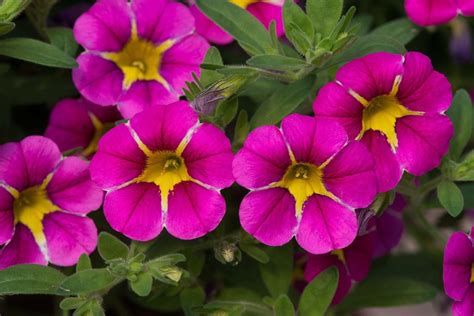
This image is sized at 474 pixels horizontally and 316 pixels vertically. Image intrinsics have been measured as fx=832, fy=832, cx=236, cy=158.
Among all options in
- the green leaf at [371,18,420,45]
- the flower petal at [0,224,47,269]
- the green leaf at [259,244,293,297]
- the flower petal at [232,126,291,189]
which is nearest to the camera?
the flower petal at [232,126,291,189]

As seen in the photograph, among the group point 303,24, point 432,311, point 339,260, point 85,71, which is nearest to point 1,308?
point 85,71

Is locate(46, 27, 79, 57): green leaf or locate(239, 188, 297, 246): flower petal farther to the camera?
locate(46, 27, 79, 57): green leaf

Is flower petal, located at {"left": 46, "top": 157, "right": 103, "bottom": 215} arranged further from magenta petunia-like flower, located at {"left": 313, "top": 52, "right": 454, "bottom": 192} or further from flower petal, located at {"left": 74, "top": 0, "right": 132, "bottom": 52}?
A: magenta petunia-like flower, located at {"left": 313, "top": 52, "right": 454, "bottom": 192}

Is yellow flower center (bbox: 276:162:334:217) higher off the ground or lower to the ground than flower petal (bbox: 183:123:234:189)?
lower

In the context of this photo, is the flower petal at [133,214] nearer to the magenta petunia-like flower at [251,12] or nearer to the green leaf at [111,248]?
the green leaf at [111,248]

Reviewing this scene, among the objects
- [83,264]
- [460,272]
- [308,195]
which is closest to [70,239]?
[83,264]

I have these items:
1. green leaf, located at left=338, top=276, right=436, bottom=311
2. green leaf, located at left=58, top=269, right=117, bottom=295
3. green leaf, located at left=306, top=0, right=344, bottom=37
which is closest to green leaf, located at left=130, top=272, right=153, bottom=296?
green leaf, located at left=58, top=269, right=117, bottom=295

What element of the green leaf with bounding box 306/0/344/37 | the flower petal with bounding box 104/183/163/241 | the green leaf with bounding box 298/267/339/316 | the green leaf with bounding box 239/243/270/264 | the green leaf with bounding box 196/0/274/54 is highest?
the green leaf with bounding box 306/0/344/37

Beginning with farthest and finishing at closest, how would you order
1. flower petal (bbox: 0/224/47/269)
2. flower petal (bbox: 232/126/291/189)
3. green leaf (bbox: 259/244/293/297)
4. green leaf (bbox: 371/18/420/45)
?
green leaf (bbox: 371/18/420/45) < green leaf (bbox: 259/244/293/297) < flower petal (bbox: 0/224/47/269) < flower petal (bbox: 232/126/291/189)

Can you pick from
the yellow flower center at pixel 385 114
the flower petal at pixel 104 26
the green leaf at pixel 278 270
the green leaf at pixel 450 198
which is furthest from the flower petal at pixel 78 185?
the green leaf at pixel 450 198
